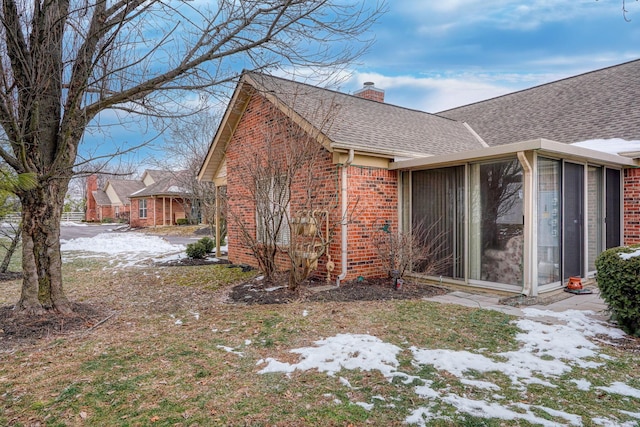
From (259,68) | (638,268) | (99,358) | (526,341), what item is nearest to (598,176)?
(638,268)

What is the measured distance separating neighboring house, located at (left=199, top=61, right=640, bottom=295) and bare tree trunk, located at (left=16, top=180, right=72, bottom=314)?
133 inches

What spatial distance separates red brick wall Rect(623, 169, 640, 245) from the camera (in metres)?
8.02

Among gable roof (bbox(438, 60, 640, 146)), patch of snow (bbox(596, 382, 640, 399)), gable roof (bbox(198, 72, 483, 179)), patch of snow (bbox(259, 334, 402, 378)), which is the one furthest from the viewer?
gable roof (bbox(438, 60, 640, 146))

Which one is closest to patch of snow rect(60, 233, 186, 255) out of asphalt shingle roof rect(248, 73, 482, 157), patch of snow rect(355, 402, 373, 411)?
asphalt shingle roof rect(248, 73, 482, 157)

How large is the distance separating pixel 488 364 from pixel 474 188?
4.15 metres

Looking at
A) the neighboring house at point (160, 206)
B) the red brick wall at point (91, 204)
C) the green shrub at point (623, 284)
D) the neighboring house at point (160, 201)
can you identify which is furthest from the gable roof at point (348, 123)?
the red brick wall at point (91, 204)

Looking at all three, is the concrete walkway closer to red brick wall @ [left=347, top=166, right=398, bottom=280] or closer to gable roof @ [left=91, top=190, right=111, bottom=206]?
red brick wall @ [left=347, top=166, right=398, bottom=280]

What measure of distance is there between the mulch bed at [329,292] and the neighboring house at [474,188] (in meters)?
0.37

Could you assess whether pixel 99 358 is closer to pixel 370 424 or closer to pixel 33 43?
pixel 370 424

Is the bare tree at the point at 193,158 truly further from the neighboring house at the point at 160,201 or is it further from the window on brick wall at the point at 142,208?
the window on brick wall at the point at 142,208

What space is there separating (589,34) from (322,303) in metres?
4.98

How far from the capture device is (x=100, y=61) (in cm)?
509

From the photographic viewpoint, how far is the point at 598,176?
775cm

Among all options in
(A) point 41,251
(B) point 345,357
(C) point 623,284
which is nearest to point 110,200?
(A) point 41,251
